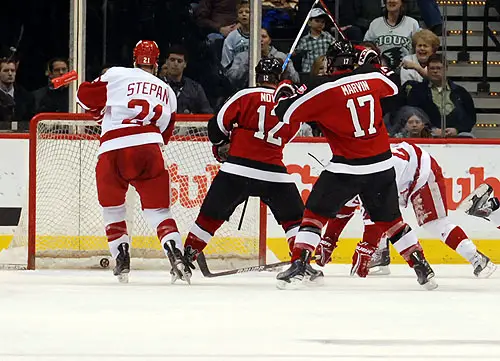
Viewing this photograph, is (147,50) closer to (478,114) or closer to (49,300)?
(49,300)

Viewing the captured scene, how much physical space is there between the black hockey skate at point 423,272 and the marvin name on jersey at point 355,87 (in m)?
0.87

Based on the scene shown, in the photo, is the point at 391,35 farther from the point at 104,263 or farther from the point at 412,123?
the point at 104,263

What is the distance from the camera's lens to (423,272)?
21.1ft

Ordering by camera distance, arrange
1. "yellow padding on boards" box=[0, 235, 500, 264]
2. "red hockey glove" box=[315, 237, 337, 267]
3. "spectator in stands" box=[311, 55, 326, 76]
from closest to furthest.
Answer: "red hockey glove" box=[315, 237, 337, 267], "yellow padding on boards" box=[0, 235, 500, 264], "spectator in stands" box=[311, 55, 326, 76]

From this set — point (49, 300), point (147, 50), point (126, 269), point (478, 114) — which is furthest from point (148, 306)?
point (478, 114)

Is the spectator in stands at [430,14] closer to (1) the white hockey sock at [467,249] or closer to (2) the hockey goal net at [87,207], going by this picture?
(2) the hockey goal net at [87,207]

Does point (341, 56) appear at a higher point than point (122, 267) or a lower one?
higher

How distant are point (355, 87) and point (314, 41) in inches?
88.8

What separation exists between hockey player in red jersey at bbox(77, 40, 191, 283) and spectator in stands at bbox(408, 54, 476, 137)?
2.30 meters

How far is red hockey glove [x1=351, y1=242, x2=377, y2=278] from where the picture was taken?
707 cm

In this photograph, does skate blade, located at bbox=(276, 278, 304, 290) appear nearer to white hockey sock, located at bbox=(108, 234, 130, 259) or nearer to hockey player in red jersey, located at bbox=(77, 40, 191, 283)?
hockey player in red jersey, located at bbox=(77, 40, 191, 283)

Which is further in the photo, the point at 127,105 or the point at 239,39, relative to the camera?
the point at 239,39

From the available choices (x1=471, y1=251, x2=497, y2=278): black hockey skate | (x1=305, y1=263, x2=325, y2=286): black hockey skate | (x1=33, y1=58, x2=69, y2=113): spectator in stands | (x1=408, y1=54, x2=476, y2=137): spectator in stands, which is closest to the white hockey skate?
(x1=471, y1=251, x2=497, y2=278): black hockey skate

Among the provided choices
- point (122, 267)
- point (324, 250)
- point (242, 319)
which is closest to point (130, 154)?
point (122, 267)
